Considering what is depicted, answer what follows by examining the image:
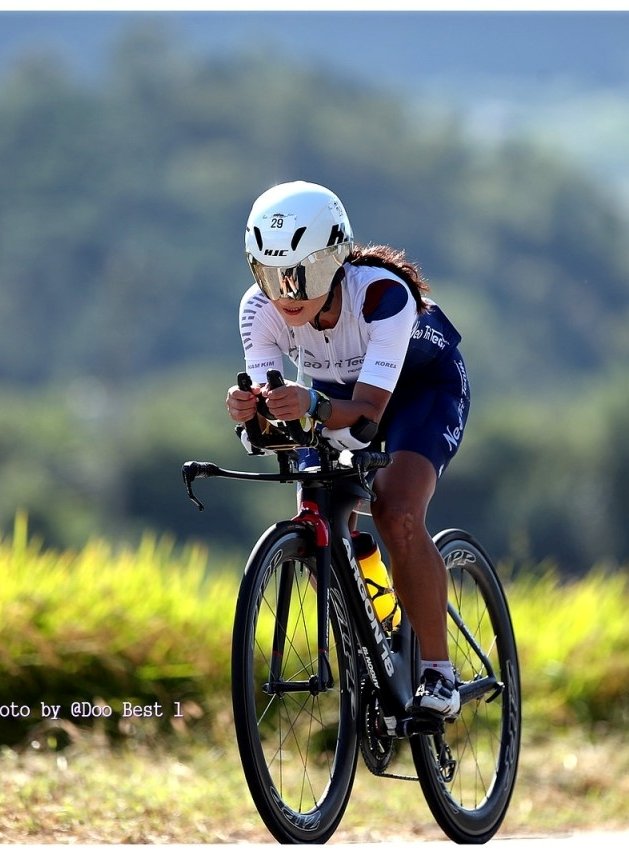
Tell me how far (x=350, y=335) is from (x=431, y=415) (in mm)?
494

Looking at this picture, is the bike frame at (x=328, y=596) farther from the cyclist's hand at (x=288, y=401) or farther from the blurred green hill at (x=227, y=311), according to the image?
the blurred green hill at (x=227, y=311)

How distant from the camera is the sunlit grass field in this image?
6.82 metres

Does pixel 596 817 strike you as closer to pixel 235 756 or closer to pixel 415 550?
pixel 235 756

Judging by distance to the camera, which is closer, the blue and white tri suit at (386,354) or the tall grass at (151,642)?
the blue and white tri suit at (386,354)

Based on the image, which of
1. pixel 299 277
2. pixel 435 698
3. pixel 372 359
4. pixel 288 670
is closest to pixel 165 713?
pixel 288 670

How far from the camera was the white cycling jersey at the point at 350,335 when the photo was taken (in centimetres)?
529

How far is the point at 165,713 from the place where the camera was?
28.5ft

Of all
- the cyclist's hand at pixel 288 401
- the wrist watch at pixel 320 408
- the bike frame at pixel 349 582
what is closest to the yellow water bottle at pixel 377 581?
the bike frame at pixel 349 582

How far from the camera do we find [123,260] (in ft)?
531

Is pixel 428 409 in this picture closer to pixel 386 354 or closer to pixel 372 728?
pixel 386 354

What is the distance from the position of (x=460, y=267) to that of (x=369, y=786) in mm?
155488

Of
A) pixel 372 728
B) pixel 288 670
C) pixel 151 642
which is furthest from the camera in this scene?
pixel 151 642

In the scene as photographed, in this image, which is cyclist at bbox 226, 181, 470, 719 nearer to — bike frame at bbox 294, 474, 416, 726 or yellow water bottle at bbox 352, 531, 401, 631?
bike frame at bbox 294, 474, 416, 726

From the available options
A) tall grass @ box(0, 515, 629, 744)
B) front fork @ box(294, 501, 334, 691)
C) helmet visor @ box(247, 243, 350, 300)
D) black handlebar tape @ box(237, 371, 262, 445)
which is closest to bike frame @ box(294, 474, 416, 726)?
front fork @ box(294, 501, 334, 691)
